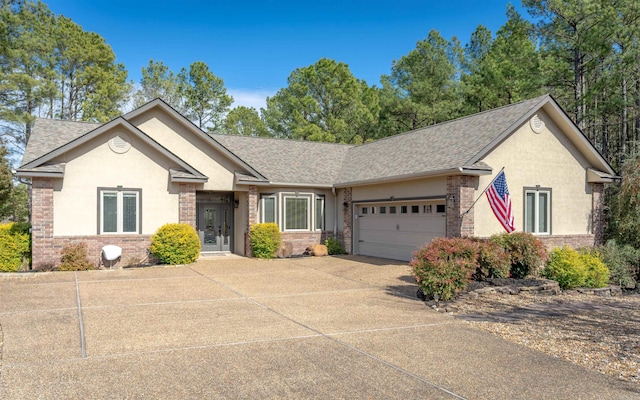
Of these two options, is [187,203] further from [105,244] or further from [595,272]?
[595,272]

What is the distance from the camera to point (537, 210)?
662 inches

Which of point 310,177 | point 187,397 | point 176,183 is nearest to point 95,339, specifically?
point 187,397

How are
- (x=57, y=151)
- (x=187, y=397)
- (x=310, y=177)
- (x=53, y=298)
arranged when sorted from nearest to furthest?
(x=187, y=397), (x=53, y=298), (x=57, y=151), (x=310, y=177)

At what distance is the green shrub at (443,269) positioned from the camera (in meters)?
10.3

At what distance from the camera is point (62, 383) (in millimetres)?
5359

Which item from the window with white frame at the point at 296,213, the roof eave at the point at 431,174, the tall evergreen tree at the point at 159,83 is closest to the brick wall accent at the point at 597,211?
the roof eave at the point at 431,174

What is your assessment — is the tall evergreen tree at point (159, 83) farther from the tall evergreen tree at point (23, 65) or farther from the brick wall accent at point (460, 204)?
the brick wall accent at point (460, 204)

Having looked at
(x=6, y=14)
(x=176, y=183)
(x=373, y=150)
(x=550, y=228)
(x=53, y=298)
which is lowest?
(x=53, y=298)

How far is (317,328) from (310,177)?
1325cm

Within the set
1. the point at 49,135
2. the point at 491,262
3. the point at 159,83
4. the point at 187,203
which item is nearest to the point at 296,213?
the point at 187,203

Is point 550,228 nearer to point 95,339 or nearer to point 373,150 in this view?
point 373,150

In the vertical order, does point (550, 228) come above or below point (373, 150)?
below

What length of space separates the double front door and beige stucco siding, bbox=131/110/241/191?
191 cm

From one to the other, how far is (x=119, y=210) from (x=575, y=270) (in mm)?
14400
